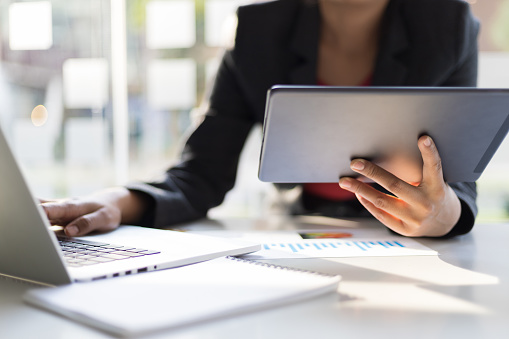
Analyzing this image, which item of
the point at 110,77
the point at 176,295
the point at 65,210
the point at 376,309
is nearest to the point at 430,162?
the point at 376,309

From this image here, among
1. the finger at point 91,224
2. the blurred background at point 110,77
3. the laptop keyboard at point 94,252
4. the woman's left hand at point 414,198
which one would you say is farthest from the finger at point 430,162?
the blurred background at point 110,77

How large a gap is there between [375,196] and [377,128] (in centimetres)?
15

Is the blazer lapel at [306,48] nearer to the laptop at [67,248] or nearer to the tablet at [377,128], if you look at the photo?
the tablet at [377,128]

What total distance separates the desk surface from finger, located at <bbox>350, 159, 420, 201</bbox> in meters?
0.11

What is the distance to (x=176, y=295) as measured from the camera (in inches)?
18.5

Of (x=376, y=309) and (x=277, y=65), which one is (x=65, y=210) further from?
(x=277, y=65)

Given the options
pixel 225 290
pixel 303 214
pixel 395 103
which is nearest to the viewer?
pixel 225 290

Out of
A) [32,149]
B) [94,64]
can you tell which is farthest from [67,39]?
[32,149]

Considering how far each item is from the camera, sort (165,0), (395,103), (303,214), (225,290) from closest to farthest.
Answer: (225,290), (395,103), (303,214), (165,0)

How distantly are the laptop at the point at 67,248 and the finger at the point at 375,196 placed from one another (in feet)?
0.67

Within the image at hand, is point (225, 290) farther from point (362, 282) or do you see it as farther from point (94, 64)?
point (94, 64)

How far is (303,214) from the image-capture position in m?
1.25

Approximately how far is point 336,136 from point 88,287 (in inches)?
15.4

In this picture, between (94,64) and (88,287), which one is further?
(94,64)
